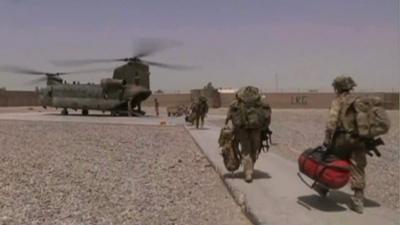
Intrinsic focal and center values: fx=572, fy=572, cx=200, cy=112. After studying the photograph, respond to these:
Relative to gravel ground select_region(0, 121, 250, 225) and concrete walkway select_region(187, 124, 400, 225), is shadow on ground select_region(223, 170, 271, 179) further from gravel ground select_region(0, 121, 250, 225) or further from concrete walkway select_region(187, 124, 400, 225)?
gravel ground select_region(0, 121, 250, 225)

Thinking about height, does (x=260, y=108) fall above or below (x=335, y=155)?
above

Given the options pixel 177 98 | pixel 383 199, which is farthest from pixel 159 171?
pixel 177 98

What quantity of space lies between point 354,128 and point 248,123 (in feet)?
7.73

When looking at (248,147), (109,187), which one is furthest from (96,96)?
(248,147)

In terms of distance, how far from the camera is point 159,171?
39.6 feet

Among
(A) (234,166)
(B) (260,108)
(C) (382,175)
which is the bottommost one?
(C) (382,175)

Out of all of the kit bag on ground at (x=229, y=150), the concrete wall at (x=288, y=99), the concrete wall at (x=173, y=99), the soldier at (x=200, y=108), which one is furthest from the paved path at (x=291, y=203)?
the concrete wall at (x=173, y=99)

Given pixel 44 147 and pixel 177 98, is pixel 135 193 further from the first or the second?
pixel 177 98

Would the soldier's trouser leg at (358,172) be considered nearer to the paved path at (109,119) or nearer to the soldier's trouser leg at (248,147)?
the soldier's trouser leg at (248,147)

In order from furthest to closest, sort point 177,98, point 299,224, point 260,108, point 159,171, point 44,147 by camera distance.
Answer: point 177,98
point 44,147
point 159,171
point 260,108
point 299,224

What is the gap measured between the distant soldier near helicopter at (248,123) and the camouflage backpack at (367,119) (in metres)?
2.26

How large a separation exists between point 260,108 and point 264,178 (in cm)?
155

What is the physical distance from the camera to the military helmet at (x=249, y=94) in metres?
9.12

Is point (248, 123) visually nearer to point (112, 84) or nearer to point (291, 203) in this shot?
point (291, 203)
